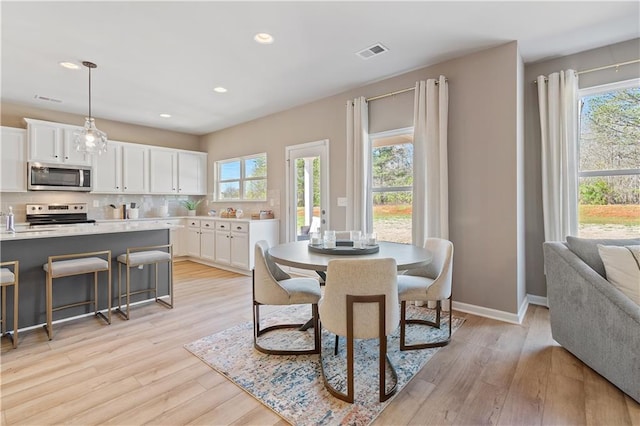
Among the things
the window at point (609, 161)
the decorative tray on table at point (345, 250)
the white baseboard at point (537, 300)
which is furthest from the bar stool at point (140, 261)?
the window at point (609, 161)

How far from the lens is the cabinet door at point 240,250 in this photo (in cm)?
493

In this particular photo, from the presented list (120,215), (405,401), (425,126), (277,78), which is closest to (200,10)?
(277,78)

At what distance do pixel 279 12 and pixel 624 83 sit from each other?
3.29 metres

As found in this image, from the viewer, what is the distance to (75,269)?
9.05ft

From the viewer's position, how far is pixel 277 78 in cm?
378

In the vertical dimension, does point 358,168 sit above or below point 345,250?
above

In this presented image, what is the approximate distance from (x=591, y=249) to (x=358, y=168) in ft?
7.94

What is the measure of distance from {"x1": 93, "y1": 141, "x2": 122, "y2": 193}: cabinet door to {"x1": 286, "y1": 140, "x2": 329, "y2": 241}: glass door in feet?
10.2

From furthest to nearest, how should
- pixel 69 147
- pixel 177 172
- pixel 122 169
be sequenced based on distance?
pixel 177 172 → pixel 122 169 → pixel 69 147

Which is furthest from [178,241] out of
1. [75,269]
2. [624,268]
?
[624,268]

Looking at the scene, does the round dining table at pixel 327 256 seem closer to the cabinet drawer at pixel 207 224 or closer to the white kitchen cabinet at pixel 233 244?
the white kitchen cabinet at pixel 233 244

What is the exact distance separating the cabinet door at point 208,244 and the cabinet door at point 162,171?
1.18m

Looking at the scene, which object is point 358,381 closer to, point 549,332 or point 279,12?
point 549,332

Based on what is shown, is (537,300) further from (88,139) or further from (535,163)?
(88,139)
